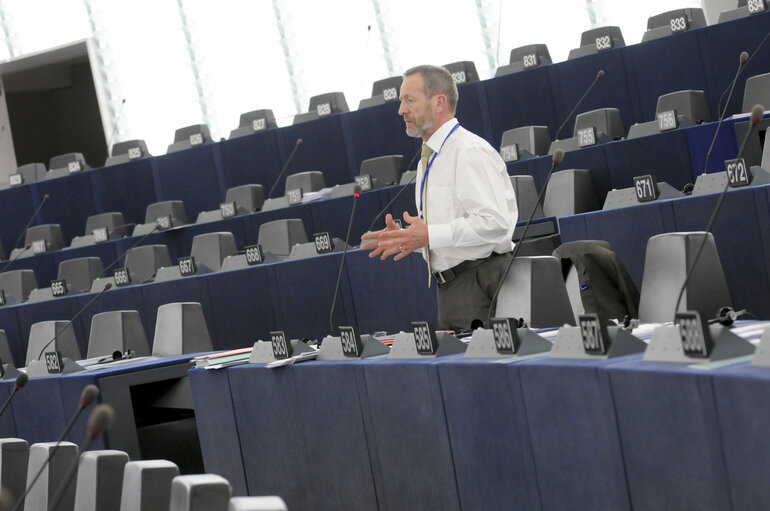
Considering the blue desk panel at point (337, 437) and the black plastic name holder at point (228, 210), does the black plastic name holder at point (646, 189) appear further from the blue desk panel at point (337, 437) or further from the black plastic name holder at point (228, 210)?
the black plastic name holder at point (228, 210)

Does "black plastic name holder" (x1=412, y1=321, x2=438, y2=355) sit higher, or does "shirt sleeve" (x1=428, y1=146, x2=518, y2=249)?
"shirt sleeve" (x1=428, y1=146, x2=518, y2=249)

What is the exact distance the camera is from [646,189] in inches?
191

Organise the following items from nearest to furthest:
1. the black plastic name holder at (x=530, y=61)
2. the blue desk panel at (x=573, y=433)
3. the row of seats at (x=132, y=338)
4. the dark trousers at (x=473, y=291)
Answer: the blue desk panel at (x=573, y=433) → the dark trousers at (x=473, y=291) → the row of seats at (x=132, y=338) → the black plastic name holder at (x=530, y=61)

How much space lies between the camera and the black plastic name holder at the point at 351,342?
2980 mm

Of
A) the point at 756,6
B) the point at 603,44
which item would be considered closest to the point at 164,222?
the point at 603,44

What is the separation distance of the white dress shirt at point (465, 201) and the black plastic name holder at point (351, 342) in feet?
1.06

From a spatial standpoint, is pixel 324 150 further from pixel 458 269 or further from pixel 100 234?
pixel 458 269

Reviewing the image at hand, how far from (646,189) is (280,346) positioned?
223 cm

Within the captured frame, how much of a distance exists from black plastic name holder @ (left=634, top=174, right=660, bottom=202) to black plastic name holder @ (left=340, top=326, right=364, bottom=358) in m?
2.23

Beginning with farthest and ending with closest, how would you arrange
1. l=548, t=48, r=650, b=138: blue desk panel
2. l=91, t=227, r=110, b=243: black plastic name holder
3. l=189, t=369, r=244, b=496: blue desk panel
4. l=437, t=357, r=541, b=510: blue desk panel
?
l=91, t=227, r=110, b=243: black plastic name holder → l=548, t=48, r=650, b=138: blue desk panel → l=189, t=369, r=244, b=496: blue desk panel → l=437, t=357, r=541, b=510: blue desk panel

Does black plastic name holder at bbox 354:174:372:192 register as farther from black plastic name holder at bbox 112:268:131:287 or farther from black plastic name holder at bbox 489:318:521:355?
black plastic name holder at bbox 489:318:521:355

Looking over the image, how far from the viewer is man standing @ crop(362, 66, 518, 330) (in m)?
3.05

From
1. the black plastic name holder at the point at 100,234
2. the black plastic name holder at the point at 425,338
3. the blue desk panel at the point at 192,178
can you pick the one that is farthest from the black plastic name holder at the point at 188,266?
the black plastic name holder at the point at 425,338

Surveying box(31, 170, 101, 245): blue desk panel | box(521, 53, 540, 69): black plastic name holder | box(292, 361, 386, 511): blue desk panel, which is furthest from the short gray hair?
box(31, 170, 101, 245): blue desk panel
